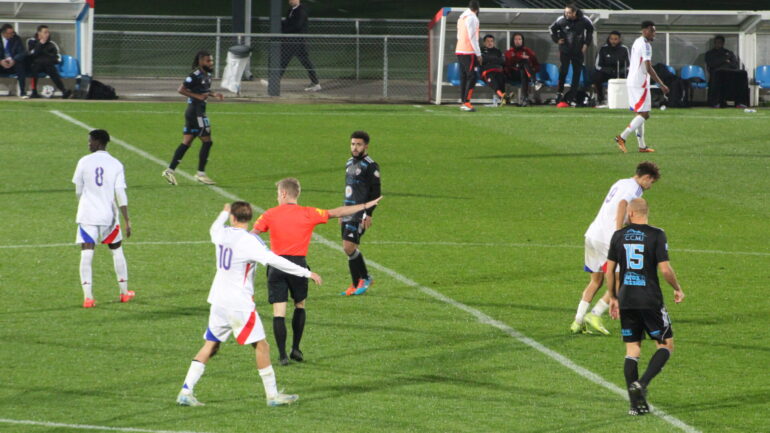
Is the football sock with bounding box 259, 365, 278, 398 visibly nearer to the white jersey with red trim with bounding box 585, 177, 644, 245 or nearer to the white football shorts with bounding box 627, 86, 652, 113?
the white jersey with red trim with bounding box 585, 177, 644, 245

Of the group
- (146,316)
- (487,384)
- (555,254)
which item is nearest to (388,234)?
(555,254)

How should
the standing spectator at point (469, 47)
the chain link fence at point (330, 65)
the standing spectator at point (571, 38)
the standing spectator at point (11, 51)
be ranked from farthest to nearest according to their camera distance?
the chain link fence at point (330, 65), the standing spectator at point (571, 38), the standing spectator at point (11, 51), the standing spectator at point (469, 47)

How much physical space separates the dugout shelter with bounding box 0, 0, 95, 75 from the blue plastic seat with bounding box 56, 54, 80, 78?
0.53 feet

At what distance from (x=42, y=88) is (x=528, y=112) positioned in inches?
501

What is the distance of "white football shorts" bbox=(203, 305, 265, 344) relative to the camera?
9609 mm

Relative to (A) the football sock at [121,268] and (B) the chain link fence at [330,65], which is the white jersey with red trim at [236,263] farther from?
(B) the chain link fence at [330,65]

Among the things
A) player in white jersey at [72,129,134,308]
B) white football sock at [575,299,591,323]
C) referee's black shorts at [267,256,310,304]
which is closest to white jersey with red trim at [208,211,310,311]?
referee's black shorts at [267,256,310,304]

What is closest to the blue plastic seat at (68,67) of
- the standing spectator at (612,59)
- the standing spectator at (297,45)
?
the standing spectator at (297,45)

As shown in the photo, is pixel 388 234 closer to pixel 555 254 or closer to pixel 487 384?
pixel 555 254

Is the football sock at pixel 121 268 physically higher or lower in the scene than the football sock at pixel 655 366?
higher

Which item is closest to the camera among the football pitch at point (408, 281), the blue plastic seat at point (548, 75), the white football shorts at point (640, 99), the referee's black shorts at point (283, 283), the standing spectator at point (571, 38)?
the football pitch at point (408, 281)

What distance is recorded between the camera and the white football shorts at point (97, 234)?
1337 centimetres

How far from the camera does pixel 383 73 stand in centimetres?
3341

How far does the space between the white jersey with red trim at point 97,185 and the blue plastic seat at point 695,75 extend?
22.1m
